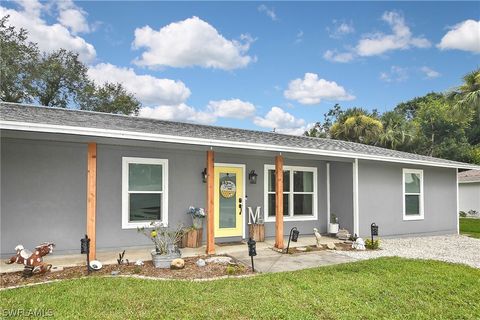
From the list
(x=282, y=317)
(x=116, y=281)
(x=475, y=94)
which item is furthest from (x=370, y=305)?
(x=475, y=94)

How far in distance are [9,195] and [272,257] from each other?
218 inches

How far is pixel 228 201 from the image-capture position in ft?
28.5

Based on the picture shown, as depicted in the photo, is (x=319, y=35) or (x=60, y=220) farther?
(x=319, y=35)

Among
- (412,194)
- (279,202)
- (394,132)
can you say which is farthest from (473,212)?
(279,202)

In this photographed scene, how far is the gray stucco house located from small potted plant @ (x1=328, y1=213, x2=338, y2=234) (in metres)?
0.15

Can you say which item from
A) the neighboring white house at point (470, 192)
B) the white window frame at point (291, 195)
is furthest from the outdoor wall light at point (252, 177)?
the neighboring white house at point (470, 192)

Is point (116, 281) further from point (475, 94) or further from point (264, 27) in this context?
point (475, 94)

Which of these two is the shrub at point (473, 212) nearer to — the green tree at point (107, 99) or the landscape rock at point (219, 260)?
the landscape rock at point (219, 260)

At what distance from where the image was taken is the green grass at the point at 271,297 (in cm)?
385

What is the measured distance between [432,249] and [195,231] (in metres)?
6.03

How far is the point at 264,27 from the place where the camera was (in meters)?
14.9

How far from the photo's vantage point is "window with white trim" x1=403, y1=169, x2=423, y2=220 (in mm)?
10281

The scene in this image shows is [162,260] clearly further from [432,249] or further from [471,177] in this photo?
[471,177]

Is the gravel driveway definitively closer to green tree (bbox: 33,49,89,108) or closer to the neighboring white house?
the neighboring white house
